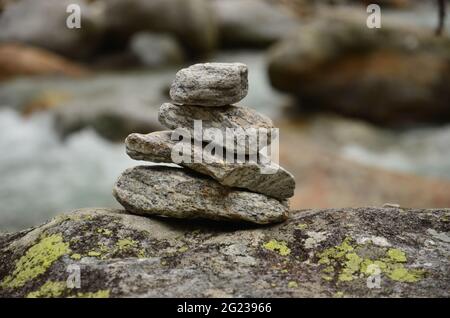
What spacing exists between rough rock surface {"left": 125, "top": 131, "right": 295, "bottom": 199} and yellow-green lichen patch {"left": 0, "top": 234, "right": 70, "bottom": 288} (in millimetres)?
1606

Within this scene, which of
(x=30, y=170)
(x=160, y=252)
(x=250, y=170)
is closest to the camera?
(x=160, y=252)

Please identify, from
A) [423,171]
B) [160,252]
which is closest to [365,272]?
[160,252]

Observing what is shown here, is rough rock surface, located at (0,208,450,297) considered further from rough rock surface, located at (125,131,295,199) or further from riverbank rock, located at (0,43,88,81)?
riverbank rock, located at (0,43,88,81)

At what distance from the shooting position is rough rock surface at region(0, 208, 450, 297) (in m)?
5.61

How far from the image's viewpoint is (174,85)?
698 cm

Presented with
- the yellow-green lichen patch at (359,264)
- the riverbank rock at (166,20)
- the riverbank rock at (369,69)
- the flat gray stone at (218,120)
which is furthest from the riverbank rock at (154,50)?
the yellow-green lichen patch at (359,264)

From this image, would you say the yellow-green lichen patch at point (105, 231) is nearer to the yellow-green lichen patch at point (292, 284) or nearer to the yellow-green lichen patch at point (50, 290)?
the yellow-green lichen patch at point (50, 290)

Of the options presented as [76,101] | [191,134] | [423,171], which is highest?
[191,134]

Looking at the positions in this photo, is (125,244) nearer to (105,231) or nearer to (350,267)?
(105,231)

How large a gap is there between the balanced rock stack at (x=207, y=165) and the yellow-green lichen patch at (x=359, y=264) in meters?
1.00

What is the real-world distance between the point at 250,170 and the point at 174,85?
157 cm

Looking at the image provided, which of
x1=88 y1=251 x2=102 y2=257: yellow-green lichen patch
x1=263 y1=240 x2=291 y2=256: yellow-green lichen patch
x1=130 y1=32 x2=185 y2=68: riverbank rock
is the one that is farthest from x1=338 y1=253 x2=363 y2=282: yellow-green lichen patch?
x1=130 y1=32 x2=185 y2=68: riverbank rock

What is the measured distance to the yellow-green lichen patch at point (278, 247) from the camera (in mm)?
6414
